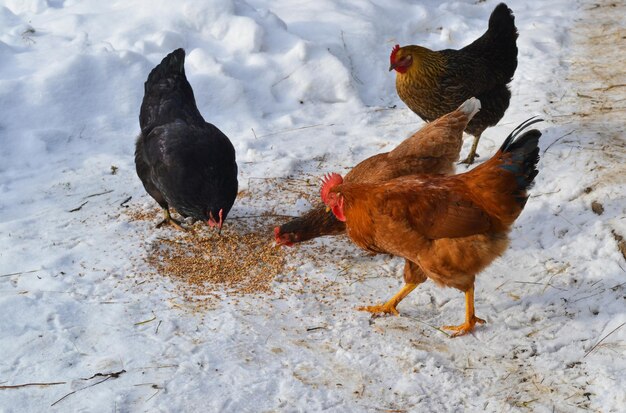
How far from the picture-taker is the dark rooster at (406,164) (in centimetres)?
A: 433

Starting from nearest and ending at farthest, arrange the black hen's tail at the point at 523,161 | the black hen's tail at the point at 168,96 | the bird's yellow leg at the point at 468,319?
the black hen's tail at the point at 523,161
the bird's yellow leg at the point at 468,319
the black hen's tail at the point at 168,96

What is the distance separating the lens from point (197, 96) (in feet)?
21.6

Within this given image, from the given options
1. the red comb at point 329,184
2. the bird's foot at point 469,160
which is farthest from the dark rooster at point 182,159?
the bird's foot at point 469,160

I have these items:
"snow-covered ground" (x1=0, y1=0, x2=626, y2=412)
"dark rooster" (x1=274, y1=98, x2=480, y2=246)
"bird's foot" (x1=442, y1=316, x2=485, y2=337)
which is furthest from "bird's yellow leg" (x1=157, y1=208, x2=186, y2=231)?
"bird's foot" (x1=442, y1=316, x2=485, y2=337)

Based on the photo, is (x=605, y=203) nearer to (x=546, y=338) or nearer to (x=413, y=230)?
(x=546, y=338)

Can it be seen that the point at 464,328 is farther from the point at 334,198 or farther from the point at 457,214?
the point at 334,198

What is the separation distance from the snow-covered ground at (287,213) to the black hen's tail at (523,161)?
0.93 meters

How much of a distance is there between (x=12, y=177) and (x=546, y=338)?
465cm

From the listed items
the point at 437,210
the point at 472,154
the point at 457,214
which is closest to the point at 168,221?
the point at 437,210

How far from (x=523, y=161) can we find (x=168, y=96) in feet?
10.4

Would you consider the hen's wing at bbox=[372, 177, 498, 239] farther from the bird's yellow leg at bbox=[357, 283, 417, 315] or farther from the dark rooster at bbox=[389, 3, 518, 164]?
the dark rooster at bbox=[389, 3, 518, 164]

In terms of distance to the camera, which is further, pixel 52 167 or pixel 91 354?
pixel 52 167

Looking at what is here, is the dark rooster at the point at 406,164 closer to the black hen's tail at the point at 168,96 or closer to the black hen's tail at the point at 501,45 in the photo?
the black hen's tail at the point at 501,45

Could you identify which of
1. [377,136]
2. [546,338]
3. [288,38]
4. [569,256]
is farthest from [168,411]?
[288,38]
